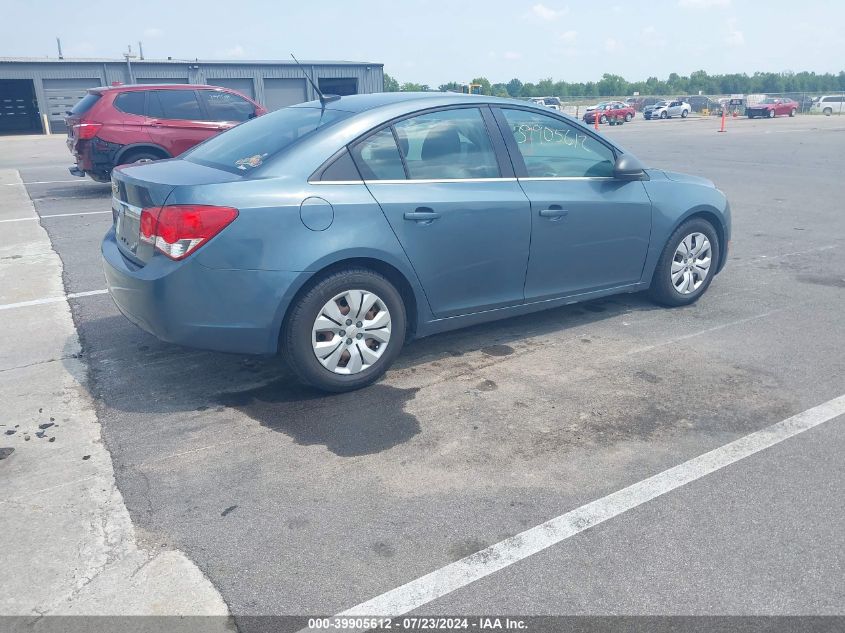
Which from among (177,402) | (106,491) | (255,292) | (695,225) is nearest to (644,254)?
(695,225)

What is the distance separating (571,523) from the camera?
314 cm

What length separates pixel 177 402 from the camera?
172 inches

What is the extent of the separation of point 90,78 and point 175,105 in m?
29.3

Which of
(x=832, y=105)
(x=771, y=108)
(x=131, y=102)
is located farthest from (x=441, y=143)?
(x=832, y=105)

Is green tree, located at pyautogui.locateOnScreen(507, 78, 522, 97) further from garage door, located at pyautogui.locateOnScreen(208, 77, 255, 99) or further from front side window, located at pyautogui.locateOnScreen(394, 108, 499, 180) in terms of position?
front side window, located at pyautogui.locateOnScreen(394, 108, 499, 180)

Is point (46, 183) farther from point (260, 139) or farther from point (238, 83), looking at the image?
point (238, 83)

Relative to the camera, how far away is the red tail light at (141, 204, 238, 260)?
3.94m

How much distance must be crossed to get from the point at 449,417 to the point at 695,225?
3029 mm

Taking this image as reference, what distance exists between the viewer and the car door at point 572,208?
501 centimetres

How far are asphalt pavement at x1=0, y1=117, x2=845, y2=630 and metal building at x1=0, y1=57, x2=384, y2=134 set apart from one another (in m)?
33.8

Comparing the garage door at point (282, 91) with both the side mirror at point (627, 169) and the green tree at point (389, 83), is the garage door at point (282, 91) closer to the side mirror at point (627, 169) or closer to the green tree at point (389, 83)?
the green tree at point (389, 83)

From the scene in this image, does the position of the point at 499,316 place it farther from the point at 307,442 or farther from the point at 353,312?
the point at 307,442

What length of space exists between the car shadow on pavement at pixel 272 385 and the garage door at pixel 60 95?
1439 inches

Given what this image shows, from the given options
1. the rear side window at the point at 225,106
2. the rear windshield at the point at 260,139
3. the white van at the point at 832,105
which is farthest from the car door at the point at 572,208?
the white van at the point at 832,105
